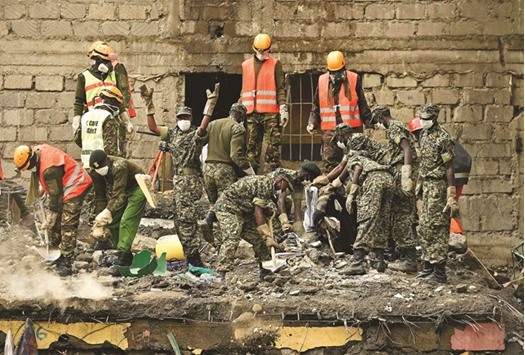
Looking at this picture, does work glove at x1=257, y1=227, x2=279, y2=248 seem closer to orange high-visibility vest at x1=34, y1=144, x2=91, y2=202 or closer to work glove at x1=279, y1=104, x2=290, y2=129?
orange high-visibility vest at x1=34, y1=144, x2=91, y2=202

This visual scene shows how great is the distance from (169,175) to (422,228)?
5.51 meters

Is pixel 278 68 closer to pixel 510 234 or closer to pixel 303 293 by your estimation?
pixel 303 293

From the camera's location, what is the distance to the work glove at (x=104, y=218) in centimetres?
1203

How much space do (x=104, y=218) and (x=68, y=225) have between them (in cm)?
42

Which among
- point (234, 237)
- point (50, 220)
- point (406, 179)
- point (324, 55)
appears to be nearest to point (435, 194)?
point (406, 179)

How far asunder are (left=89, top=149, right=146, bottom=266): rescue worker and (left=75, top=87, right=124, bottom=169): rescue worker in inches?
17.4

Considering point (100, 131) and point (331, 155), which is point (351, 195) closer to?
point (331, 155)

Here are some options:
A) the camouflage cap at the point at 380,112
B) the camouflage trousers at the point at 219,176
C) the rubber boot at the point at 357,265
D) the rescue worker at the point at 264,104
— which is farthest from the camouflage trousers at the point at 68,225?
the camouflage cap at the point at 380,112

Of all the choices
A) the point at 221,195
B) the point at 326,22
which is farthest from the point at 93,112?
the point at 326,22

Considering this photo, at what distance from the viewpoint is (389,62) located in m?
16.5

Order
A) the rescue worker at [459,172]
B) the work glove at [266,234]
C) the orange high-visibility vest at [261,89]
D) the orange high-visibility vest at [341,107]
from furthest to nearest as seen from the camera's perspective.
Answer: the orange high-visibility vest at [261,89], the orange high-visibility vest at [341,107], the rescue worker at [459,172], the work glove at [266,234]

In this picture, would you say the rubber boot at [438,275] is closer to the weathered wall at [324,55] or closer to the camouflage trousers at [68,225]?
the camouflage trousers at [68,225]

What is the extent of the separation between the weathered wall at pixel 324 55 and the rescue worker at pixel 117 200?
12.6 ft

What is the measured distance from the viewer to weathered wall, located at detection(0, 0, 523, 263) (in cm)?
1625
